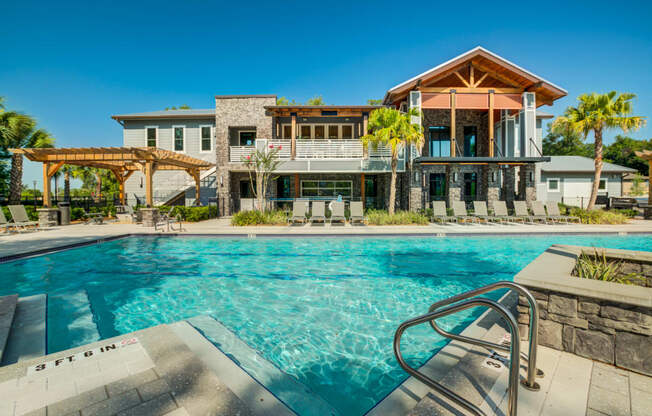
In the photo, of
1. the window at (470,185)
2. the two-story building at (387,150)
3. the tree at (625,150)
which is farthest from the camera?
the tree at (625,150)

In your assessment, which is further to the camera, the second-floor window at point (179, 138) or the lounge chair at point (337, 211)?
the second-floor window at point (179, 138)

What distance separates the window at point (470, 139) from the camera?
62.1 ft

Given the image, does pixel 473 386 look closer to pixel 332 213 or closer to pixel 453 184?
pixel 332 213

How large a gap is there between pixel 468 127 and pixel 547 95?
4280mm

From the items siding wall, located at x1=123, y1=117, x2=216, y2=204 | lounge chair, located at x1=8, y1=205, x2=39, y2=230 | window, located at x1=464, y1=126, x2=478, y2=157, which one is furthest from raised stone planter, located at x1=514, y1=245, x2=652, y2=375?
siding wall, located at x1=123, y1=117, x2=216, y2=204

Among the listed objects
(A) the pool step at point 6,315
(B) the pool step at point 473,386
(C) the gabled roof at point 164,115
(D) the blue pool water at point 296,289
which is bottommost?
(D) the blue pool water at point 296,289

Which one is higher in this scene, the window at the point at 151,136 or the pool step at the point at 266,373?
the window at the point at 151,136

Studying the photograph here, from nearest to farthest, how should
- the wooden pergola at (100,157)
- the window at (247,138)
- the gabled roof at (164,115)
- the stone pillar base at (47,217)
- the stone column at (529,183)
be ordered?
the wooden pergola at (100,157), the stone pillar base at (47,217), the stone column at (529,183), the window at (247,138), the gabled roof at (164,115)

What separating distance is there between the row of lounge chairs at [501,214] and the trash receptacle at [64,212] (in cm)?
1832

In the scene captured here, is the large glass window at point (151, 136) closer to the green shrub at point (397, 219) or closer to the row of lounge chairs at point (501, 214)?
the green shrub at point (397, 219)

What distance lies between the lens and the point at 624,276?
378 centimetres

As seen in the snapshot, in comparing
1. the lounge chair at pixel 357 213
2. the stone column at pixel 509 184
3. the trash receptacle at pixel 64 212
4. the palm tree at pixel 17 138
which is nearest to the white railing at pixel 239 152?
the lounge chair at pixel 357 213

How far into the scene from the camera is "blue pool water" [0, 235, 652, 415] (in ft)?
11.8

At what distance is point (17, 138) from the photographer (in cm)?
1515
